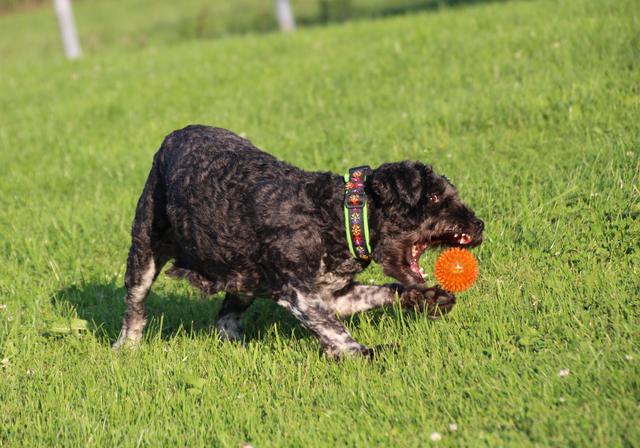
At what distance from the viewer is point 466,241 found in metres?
6.10

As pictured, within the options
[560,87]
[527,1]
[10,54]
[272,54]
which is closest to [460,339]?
[560,87]

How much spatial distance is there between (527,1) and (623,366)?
12.8 m

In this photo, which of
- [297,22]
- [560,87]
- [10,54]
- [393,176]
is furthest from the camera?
[10,54]

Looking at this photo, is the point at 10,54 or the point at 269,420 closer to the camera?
the point at 269,420

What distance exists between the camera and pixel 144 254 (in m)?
7.18

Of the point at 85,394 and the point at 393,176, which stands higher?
the point at 393,176

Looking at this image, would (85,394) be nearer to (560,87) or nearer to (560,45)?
(560,87)

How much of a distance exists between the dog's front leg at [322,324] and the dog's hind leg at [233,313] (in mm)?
1281

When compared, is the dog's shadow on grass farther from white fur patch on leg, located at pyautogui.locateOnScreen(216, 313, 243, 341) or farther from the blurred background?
the blurred background

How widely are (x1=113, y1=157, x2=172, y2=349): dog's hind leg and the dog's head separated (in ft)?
6.76

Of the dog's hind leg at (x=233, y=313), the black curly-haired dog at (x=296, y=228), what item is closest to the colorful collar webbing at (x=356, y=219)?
the black curly-haired dog at (x=296, y=228)

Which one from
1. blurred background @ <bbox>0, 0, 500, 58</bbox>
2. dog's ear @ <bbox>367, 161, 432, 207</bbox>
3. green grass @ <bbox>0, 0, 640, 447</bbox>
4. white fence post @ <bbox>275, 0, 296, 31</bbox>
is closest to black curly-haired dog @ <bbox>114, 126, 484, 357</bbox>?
dog's ear @ <bbox>367, 161, 432, 207</bbox>

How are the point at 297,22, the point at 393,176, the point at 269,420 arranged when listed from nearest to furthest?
the point at 269,420, the point at 393,176, the point at 297,22

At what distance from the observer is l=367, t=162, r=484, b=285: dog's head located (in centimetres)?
593
